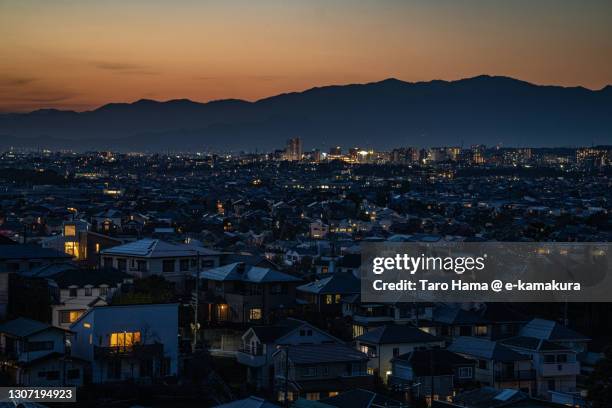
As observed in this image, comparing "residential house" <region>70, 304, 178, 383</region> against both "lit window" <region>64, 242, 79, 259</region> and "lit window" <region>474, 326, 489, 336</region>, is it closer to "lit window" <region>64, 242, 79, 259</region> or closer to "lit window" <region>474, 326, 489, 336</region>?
"lit window" <region>474, 326, 489, 336</region>

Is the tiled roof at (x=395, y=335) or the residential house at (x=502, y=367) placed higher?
the tiled roof at (x=395, y=335)

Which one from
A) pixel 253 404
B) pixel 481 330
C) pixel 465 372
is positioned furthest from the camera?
pixel 481 330

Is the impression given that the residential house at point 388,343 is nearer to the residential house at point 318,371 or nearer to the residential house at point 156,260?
the residential house at point 318,371

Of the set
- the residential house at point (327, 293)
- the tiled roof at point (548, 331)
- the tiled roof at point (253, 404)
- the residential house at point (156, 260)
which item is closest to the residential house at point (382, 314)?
the residential house at point (327, 293)

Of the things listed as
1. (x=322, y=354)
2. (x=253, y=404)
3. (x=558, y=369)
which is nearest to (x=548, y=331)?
(x=558, y=369)

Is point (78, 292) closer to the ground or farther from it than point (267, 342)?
farther from it

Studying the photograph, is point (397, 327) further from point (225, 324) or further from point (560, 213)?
point (560, 213)

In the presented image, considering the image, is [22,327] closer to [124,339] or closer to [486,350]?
[124,339]
